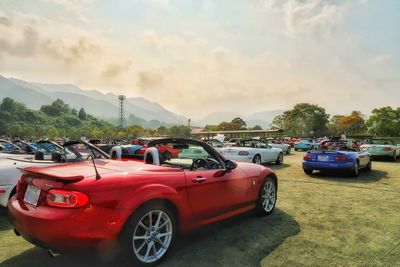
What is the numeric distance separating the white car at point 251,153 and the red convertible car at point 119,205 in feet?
30.9

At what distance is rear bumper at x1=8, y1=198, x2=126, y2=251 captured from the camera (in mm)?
3053

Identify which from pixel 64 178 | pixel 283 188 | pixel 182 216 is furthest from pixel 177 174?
pixel 283 188

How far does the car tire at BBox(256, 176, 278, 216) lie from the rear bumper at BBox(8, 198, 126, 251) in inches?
112

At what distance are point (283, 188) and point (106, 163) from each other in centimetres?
555

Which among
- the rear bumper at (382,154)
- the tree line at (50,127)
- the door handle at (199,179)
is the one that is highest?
the tree line at (50,127)

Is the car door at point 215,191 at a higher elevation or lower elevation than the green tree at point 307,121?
lower

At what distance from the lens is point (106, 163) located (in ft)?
13.9

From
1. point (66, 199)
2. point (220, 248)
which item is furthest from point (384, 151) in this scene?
point (66, 199)

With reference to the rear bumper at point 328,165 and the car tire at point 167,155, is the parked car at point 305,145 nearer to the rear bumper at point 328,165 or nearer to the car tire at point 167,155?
the rear bumper at point 328,165

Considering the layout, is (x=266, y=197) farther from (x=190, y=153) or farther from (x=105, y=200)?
(x=190, y=153)

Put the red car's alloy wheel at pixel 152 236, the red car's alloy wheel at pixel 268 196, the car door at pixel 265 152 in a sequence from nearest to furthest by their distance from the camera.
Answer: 1. the red car's alloy wheel at pixel 152 236
2. the red car's alloy wheel at pixel 268 196
3. the car door at pixel 265 152

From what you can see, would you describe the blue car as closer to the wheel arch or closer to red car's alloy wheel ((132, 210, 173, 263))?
the wheel arch

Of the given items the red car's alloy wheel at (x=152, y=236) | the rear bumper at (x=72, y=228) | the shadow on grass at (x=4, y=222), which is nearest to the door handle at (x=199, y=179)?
the red car's alloy wheel at (x=152, y=236)

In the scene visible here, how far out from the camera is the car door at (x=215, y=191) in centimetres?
410
